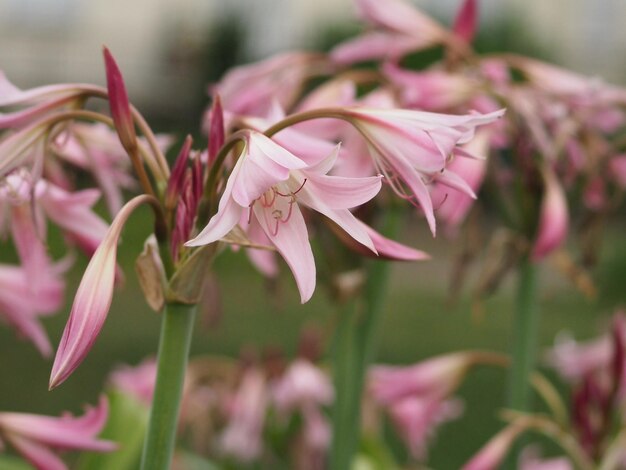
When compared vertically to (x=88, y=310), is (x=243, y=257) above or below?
below

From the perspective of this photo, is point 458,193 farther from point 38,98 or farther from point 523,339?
point 38,98

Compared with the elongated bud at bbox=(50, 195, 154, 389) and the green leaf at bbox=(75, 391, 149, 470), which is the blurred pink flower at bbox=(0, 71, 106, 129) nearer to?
the elongated bud at bbox=(50, 195, 154, 389)

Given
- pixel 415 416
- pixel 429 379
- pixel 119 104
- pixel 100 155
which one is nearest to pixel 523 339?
pixel 429 379

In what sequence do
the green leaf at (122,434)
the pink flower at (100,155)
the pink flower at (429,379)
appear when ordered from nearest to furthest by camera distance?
the pink flower at (100,155)
the green leaf at (122,434)
the pink flower at (429,379)

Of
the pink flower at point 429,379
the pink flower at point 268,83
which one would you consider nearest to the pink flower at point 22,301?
the pink flower at point 268,83

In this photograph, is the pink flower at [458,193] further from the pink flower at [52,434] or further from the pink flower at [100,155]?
the pink flower at [52,434]

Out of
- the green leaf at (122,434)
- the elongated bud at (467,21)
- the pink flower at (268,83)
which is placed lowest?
the green leaf at (122,434)
